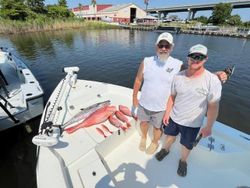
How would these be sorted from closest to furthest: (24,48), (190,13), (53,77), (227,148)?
(227,148) < (53,77) < (24,48) < (190,13)

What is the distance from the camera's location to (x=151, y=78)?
1984 millimetres

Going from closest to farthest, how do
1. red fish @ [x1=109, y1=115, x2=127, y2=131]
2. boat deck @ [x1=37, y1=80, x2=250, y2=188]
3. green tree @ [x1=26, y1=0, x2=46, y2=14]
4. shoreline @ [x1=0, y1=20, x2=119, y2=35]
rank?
boat deck @ [x1=37, y1=80, x2=250, y2=188]
red fish @ [x1=109, y1=115, x2=127, y2=131]
shoreline @ [x1=0, y1=20, x2=119, y2=35]
green tree @ [x1=26, y1=0, x2=46, y2=14]

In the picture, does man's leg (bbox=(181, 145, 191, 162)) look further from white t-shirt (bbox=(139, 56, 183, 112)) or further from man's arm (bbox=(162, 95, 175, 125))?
white t-shirt (bbox=(139, 56, 183, 112))

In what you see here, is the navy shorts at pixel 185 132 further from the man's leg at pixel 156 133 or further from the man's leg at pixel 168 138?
the man's leg at pixel 156 133

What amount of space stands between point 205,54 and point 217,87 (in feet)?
1.13

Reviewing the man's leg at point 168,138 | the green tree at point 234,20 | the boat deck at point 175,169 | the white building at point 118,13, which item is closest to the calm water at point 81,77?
the boat deck at point 175,169

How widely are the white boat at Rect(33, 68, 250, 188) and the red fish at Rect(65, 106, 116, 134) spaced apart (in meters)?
0.07

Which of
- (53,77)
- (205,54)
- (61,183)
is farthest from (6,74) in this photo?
(205,54)

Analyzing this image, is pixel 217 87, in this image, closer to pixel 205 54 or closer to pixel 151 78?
pixel 205 54

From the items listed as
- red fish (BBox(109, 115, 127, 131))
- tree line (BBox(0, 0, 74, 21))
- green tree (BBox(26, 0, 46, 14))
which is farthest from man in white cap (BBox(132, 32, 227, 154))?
green tree (BBox(26, 0, 46, 14))

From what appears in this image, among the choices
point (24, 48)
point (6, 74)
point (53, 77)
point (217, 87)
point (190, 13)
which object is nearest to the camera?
point (217, 87)

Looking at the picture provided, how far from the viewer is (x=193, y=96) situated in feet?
5.39

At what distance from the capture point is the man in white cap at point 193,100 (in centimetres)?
154

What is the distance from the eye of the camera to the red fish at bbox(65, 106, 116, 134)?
8.24 ft
